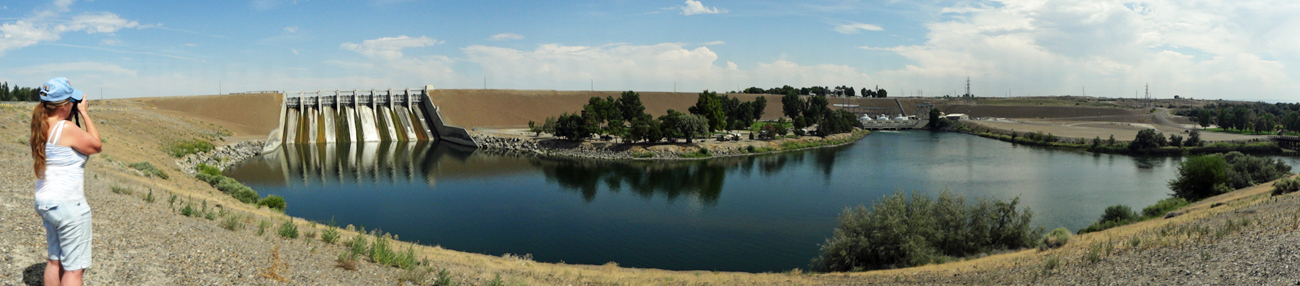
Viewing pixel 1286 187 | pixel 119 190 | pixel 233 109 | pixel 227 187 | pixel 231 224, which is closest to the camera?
pixel 231 224

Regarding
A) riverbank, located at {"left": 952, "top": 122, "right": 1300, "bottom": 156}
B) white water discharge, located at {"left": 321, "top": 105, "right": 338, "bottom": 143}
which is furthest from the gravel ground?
riverbank, located at {"left": 952, "top": 122, "right": 1300, "bottom": 156}

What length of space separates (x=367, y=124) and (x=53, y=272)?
61.8 meters

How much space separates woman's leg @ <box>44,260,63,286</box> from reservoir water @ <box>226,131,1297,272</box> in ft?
48.2

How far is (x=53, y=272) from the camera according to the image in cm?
503

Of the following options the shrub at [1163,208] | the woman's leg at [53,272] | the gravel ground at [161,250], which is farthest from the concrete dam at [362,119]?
the woman's leg at [53,272]

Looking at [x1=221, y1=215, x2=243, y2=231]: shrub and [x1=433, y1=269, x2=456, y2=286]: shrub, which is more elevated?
[x1=221, y1=215, x2=243, y2=231]: shrub

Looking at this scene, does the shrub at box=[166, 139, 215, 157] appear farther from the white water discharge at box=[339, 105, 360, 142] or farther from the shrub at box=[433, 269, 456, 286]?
the shrub at box=[433, 269, 456, 286]

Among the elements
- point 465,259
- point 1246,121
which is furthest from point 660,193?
point 1246,121

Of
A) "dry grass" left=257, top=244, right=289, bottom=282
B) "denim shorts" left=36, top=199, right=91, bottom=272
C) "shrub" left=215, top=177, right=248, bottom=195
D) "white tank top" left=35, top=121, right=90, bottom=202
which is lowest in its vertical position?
"shrub" left=215, top=177, right=248, bottom=195

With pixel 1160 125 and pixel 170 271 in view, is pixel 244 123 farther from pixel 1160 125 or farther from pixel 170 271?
pixel 1160 125

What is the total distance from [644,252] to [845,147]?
142ft

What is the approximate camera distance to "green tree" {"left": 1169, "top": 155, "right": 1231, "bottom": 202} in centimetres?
2567

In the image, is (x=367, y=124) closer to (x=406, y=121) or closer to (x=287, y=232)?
(x=406, y=121)

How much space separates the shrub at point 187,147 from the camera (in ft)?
114
